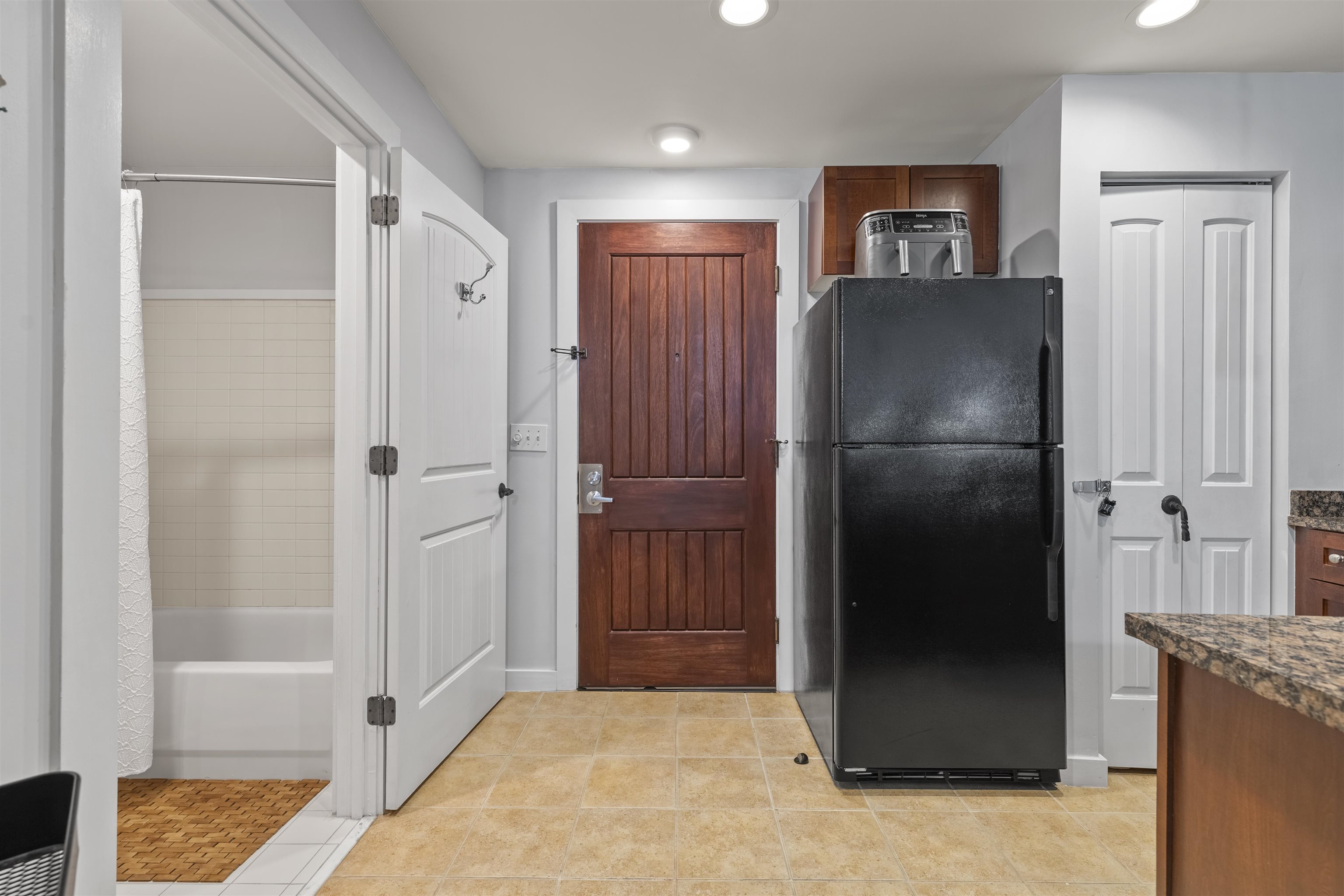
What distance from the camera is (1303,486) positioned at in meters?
2.20

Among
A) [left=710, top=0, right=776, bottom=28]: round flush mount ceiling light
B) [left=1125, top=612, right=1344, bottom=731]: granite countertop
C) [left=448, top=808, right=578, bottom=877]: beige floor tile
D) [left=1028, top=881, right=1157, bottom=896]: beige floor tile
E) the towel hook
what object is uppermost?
[left=710, top=0, right=776, bottom=28]: round flush mount ceiling light

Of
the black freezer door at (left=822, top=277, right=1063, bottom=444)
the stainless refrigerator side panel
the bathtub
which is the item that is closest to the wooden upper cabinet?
the stainless refrigerator side panel

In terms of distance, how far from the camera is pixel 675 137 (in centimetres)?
269

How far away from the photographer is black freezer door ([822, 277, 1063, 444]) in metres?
2.09

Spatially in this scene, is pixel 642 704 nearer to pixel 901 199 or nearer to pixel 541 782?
pixel 541 782

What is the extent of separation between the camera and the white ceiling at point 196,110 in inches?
74.6

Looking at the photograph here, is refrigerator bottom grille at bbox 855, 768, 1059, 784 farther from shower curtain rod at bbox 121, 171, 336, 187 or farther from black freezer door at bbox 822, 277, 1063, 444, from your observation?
shower curtain rod at bbox 121, 171, 336, 187

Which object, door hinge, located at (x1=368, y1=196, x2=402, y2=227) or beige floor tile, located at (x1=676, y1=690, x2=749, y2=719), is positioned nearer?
door hinge, located at (x1=368, y1=196, x2=402, y2=227)

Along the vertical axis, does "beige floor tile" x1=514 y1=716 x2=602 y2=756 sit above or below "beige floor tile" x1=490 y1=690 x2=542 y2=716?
above

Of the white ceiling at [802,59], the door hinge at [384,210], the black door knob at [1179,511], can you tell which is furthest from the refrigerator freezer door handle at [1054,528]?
the door hinge at [384,210]

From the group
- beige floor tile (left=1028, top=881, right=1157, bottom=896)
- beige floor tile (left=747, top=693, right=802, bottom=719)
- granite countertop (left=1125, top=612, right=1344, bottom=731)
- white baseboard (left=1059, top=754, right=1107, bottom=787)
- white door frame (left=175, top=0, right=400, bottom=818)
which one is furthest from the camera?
beige floor tile (left=747, top=693, right=802, bottom=719)

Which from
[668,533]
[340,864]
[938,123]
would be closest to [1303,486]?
[938,123]

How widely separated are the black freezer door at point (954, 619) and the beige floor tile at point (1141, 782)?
0.30 m

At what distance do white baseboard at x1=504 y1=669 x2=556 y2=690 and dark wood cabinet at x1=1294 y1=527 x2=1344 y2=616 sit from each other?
104 inches
